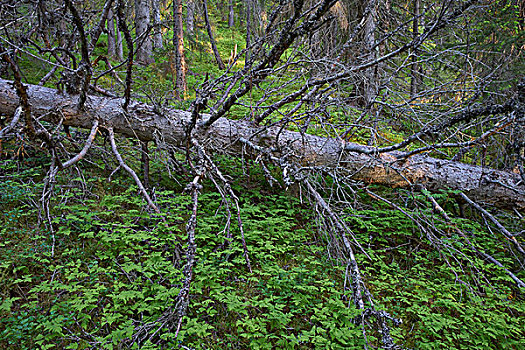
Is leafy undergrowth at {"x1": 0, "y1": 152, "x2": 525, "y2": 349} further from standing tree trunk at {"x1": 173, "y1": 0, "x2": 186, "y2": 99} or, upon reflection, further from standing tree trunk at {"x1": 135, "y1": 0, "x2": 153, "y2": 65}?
standing tree trunk at {"x1": 135, "y1": 0, "x2": 153, "y2": 65}

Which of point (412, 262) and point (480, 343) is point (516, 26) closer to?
point (412, 262)

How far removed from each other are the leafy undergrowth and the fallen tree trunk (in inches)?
33.0

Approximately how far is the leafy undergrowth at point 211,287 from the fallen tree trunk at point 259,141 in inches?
33.0

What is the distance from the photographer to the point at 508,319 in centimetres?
297

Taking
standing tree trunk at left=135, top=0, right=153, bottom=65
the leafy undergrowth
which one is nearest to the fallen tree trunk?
the leafy undergrowth

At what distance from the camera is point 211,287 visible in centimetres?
293

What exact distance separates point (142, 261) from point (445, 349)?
2844 mm

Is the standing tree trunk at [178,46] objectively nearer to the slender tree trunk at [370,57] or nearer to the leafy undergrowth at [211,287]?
the slender tree trunk at [370,57]

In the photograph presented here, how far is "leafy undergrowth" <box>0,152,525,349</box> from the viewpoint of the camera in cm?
248

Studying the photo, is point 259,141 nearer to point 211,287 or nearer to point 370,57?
point 211,287

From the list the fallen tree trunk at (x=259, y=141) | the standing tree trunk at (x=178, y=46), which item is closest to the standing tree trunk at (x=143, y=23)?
the standing tree trunk at (x=178, y=46)

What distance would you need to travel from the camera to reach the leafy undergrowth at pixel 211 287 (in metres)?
2.48

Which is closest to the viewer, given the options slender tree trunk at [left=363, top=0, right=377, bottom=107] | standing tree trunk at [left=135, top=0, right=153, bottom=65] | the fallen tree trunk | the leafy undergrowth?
the leafy undergrowth

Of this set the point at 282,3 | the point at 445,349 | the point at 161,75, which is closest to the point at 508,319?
the point at 445,349
